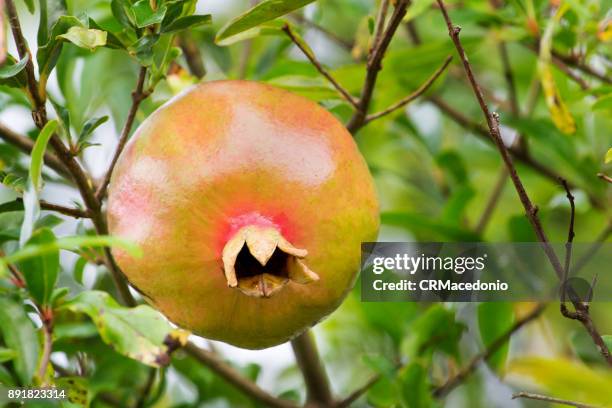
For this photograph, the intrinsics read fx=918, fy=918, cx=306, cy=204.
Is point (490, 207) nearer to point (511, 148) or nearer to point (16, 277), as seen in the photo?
point (511, 148)

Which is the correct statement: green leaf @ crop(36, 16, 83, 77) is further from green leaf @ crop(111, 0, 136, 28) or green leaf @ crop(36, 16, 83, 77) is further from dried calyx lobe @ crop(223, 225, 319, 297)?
dried calyx lobe @ crop(223, 225, 319, 297)

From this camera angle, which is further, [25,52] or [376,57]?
[376,57]

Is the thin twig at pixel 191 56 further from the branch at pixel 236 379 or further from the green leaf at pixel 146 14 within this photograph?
the green leaf at pixel 146 14

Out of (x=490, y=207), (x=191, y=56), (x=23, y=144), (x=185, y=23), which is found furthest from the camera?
(x=490, y=207)

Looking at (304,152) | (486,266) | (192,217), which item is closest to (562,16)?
(486,266)

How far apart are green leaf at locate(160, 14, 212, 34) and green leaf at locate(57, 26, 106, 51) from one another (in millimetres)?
92

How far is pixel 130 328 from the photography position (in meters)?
1.02

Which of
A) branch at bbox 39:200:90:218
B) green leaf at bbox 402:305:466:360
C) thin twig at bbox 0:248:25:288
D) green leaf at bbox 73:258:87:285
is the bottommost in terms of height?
green leaf at bbox 402:305:466:360

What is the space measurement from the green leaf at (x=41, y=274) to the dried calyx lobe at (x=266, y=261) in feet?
0.63

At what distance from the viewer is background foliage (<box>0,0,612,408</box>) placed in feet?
3.49

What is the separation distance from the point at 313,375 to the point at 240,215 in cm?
77

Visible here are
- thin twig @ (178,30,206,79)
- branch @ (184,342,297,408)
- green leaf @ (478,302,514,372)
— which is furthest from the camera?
thin twig @ (178,30,206,79)

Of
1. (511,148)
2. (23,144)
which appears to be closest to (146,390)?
(23,144)

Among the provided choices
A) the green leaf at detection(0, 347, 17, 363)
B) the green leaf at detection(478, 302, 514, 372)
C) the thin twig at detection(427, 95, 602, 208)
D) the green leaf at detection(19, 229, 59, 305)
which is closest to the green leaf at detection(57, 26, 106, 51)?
the green leaf at detection(19, 229, 59, 305)
